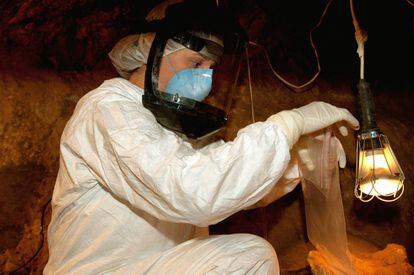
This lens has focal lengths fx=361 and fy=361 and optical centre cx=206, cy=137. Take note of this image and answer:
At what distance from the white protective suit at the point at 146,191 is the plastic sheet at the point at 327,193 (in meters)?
0.42

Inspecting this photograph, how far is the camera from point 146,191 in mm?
1101

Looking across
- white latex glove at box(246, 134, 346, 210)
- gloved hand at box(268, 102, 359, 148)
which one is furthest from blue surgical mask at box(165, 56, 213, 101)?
white latex glove at box(246, 134, 346, 210)

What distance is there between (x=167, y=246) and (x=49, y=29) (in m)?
1.60

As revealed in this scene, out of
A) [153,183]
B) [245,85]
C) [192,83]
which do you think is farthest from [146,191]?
[245,85]

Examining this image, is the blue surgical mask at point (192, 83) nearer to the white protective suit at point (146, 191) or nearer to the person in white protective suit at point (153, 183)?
the person in white protective suit at point (153, 183)

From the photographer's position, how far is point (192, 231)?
163cm

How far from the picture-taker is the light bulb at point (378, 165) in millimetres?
1275

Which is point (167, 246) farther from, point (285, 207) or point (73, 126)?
point (285, 207)

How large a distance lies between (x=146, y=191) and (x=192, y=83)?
515 millimetres

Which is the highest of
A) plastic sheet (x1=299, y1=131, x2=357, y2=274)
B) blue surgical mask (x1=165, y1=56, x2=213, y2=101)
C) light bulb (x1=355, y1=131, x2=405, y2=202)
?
blue surgical mask (x1=165, y1=56, x2=213, y2=101)

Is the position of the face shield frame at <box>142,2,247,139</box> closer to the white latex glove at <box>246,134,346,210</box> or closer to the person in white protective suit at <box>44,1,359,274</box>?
the person in white protective suit at <box>44,1,359,274</box>

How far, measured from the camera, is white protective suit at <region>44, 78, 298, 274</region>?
1.05 meters

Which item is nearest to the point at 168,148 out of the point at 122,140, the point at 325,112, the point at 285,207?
the point at 122,140

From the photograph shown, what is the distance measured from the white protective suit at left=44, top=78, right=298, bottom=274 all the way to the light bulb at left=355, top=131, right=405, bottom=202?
0.37 meters
